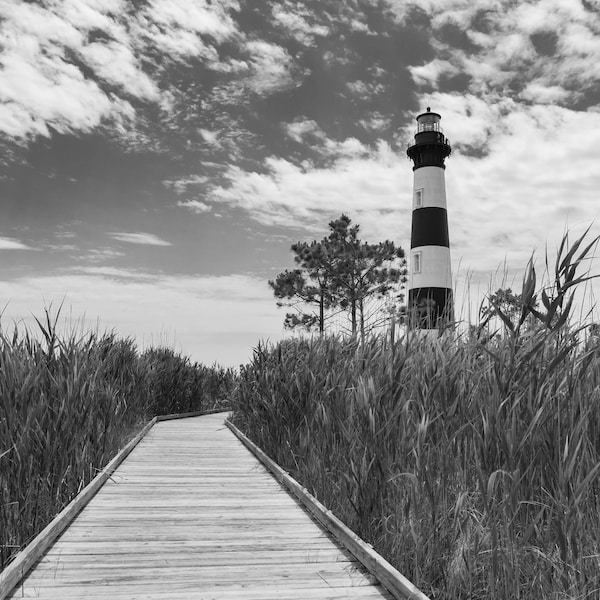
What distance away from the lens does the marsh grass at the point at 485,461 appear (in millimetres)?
2605

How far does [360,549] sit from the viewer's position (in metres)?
3.47

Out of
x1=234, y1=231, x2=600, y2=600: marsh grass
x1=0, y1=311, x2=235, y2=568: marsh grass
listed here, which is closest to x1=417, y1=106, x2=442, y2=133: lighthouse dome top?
x1=0, y1=311, x2=235, y2=568: marsh grass

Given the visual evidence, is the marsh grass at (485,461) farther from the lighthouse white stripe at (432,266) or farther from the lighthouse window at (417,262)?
the lighthouse window at (417,262)

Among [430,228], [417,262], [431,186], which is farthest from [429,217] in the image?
[417,262]

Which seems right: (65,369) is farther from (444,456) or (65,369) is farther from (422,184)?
(422,184)

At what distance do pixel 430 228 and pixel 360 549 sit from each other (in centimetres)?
2191

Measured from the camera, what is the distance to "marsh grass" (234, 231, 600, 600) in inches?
103

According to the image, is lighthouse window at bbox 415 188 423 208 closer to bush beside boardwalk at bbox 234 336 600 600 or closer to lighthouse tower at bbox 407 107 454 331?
lighthouse tower at bbox 407 107 454 331

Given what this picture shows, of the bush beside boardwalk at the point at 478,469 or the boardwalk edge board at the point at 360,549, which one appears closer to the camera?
the bush beside boardwalk at the point at 478,469

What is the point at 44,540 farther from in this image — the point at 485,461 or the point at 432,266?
the point at 432,266

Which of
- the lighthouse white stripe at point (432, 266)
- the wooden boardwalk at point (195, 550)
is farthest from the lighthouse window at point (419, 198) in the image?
the wooden boardwalk at point (195, 550)

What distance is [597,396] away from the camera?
3.13m

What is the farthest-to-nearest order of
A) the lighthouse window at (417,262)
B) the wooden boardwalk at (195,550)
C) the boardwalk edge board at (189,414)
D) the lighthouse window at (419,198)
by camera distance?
the lighthouse window at (419,198) < the lighthouse window at (417,262) < the boardwalk edge board at (189,414) < the wooden boardwalk at (195,550)

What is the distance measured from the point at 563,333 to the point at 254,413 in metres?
5.16
